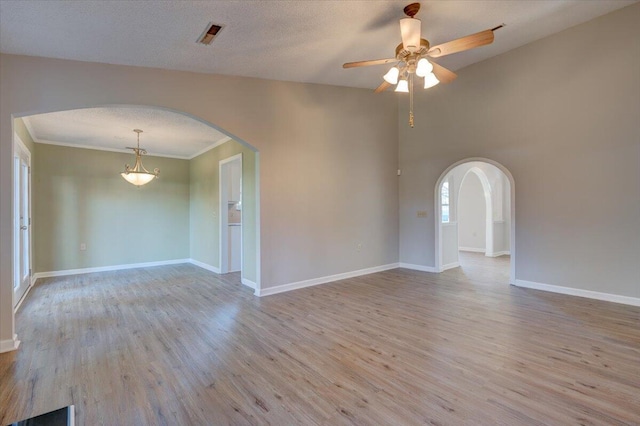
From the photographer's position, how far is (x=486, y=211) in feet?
27.6

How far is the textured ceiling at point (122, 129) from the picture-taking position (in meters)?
4.70

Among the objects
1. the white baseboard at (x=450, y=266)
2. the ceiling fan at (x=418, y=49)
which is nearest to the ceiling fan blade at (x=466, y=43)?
the ceiling fan at (x=418, y=49)

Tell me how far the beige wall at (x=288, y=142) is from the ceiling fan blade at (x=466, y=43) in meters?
2.41

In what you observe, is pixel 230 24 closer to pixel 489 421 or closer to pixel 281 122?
pixel 281 122

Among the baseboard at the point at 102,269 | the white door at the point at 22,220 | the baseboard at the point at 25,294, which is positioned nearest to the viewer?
the baseboard at the point at 25,294

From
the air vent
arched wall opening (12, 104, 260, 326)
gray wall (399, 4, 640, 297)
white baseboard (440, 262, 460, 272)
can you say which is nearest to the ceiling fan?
the air vent

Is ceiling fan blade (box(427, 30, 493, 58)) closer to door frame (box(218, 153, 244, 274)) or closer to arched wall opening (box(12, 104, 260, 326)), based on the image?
arched wall opening (box(12, 104, 260, 326))

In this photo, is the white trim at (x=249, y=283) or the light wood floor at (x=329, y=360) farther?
the white trim at (x=249, y=283)

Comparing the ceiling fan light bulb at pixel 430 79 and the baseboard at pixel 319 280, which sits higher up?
the ceiling fan light bulb at pixel 430 79

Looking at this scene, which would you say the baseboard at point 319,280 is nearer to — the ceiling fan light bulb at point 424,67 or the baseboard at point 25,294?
the baseboard at point 25,294

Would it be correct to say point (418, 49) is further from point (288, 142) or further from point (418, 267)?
point (418, 267)

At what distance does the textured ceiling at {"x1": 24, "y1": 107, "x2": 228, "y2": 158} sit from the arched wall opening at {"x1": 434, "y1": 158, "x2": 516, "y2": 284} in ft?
14.9

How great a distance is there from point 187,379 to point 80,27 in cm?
308

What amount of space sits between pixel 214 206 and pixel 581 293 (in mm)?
6502
